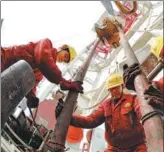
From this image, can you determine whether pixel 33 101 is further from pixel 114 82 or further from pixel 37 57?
pixel 114 82

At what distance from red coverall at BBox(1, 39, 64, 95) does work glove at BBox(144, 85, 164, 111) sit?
2.21 m

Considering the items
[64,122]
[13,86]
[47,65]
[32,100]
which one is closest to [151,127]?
[13,86]

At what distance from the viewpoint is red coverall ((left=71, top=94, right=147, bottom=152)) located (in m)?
4.61

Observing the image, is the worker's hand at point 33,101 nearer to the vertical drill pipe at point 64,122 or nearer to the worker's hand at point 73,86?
the worker's hand at point 73,86

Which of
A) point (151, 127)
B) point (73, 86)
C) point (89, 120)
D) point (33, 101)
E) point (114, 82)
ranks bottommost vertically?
point (89, 120)

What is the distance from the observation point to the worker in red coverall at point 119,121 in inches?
182

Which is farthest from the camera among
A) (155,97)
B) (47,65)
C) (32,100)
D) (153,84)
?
(32,100)

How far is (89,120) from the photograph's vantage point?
4.79 m

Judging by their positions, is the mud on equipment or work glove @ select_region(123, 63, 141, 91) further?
work glove @ select_region(123, 63, 141, 91)

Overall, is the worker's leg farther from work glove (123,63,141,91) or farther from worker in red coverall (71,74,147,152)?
work glove (123,63,141,91)

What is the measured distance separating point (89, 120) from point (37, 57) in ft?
3.72

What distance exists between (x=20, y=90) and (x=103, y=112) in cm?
336

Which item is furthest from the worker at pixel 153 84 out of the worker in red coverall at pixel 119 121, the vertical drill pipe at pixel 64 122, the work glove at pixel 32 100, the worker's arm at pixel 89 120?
the work glove at pixel 32 100

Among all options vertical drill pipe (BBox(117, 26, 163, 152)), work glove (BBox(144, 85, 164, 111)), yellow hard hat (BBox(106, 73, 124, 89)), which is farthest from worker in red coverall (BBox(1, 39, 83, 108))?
work glove (BBox(144, 85, 164, 111))
